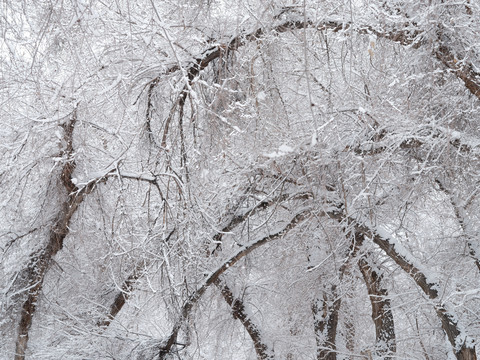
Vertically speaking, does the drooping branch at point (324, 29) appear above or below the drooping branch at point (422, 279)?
above

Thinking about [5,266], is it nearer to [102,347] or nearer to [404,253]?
[102,347]

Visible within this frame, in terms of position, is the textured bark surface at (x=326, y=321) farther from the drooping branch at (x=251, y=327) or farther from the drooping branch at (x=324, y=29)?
the drooping branch at (x=324, y=29)

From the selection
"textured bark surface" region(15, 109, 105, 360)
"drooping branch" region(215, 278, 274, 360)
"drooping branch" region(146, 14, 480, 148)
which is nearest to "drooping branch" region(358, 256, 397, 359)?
"drooping branch" region(215, 278, 274, 360)

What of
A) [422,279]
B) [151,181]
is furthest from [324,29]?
[422,279]

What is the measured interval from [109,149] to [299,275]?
359cm

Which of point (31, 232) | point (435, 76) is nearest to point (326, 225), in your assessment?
point (435, 76)

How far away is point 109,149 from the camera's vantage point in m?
8.09

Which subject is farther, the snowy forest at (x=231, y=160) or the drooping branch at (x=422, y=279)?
the drooping branch at (x=422, y=279)

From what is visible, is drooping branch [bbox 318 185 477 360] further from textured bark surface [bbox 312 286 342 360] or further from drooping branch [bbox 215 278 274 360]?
drooping branch [bbox 215 278 274 360]

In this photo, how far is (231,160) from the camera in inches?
233

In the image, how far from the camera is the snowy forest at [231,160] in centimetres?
488

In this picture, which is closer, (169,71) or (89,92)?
(169,71)

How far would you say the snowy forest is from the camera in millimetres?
4875

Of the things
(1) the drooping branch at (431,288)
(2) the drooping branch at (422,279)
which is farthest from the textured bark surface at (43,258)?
(1) the drooping branch at (431,288)
